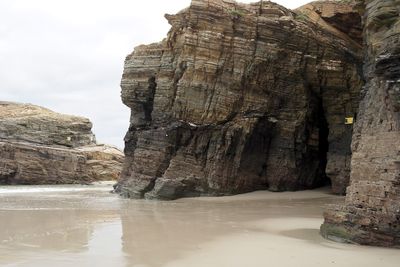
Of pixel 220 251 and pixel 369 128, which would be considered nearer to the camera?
pixel 220 251

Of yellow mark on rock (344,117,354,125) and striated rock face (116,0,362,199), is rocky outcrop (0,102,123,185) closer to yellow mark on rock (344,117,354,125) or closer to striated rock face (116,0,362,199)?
striated rock face (116,0,362,199)

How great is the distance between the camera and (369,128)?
10969 mm

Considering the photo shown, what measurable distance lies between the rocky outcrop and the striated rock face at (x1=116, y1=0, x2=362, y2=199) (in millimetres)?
14194

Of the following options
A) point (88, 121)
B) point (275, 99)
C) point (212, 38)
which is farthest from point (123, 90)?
point (88, 121)

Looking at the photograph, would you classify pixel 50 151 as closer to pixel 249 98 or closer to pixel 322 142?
pixel 249 98

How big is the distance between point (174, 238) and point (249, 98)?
40.5 feet

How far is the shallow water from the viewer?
316 inches

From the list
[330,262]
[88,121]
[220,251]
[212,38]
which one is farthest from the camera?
[88,121]

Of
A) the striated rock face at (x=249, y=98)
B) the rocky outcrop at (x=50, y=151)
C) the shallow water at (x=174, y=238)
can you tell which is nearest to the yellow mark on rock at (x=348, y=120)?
the striated rock face at (x=249, y=98)

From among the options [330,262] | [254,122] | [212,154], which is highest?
[254,122]

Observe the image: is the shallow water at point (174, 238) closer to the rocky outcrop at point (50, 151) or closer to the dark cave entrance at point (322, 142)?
the dark cave entrance at point (322, 142)

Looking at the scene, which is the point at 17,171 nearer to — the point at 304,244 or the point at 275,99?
Result: the point at 275,99

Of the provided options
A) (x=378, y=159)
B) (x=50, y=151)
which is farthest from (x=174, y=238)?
(x=50, y=151)

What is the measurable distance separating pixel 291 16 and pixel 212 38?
12.7 ft
